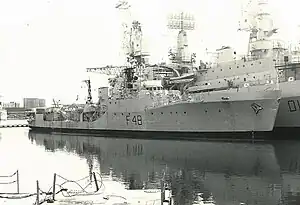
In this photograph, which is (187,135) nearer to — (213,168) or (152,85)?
(152,85)

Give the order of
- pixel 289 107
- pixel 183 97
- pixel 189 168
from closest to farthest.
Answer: pixel 189 168 < pixel 289 107 < pixel 183 97

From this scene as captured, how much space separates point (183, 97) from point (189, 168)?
1345cm

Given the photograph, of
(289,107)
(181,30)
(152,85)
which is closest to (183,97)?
(152,85)

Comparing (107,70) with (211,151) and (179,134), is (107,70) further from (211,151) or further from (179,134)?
(211,151)

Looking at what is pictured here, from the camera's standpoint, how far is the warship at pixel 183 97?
91.5 feet

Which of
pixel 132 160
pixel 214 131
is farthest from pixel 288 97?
pixel 132 160

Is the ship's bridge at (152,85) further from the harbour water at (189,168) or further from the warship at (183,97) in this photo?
the harbour water at (189,168)

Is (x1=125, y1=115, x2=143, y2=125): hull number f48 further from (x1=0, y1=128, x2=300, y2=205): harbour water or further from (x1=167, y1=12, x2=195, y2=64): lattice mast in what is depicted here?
(x1=167, y1=12, x2=195, y2=64): lattice mast

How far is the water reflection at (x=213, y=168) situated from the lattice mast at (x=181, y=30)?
1490 centimetres

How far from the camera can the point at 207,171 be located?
16406mm

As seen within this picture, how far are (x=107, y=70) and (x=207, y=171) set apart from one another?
28.1m

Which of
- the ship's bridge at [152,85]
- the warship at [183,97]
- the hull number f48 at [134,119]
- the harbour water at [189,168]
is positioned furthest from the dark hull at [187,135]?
the ship's bridge at [152,85]

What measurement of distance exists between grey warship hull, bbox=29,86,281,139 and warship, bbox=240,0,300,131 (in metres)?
2.04

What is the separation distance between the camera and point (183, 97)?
30297 mm
